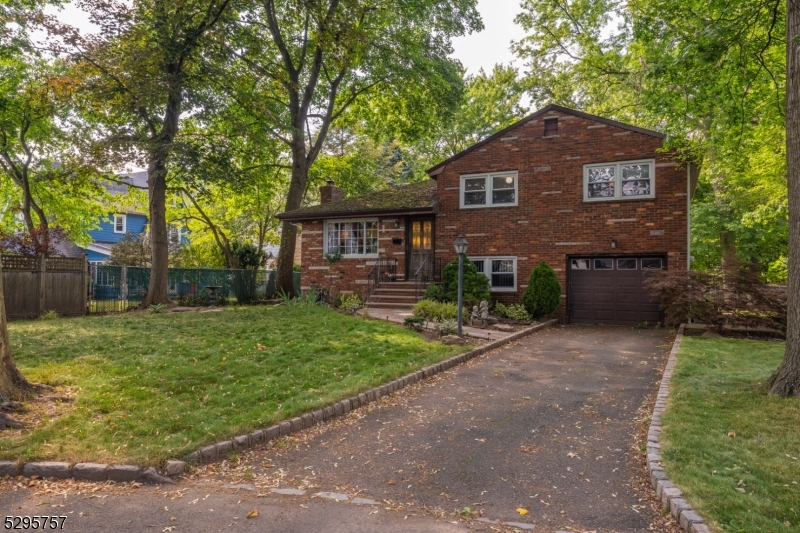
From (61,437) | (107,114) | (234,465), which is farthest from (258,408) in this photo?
(107,114)

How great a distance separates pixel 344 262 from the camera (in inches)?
767

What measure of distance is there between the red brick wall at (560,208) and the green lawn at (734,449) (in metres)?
8.36

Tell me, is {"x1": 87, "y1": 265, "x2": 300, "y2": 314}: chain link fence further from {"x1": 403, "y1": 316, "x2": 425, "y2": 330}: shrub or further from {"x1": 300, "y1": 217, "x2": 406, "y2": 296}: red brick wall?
{"x1": 403, "y1": 316, "x2": 425, "y2": 330}: shrub

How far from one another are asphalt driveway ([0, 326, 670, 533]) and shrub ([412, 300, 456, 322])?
17.9ft

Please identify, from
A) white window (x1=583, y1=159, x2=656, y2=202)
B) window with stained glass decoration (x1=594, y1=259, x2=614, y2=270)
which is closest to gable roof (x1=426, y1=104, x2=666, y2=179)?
white window (x1=583, y1=159, x2=656, y2=202)

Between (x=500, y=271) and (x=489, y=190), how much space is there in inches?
116

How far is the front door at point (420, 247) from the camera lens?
60.2 feet

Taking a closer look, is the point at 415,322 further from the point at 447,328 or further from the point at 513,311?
the point at 513,311

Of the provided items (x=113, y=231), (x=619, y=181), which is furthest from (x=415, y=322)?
Result: (x=113, y=231)

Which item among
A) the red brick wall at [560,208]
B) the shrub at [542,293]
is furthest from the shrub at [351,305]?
the shrub at [542,293]

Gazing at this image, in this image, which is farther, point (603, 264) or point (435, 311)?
point (603, 264)

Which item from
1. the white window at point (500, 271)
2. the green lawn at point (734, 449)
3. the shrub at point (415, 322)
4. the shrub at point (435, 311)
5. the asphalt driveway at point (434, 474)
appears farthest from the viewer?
the white window at point (500, 271)

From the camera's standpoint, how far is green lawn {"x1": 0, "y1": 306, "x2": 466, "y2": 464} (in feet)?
16.4

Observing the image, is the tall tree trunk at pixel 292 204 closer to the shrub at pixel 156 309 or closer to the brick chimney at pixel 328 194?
the brick chimney at pixel 328 194
